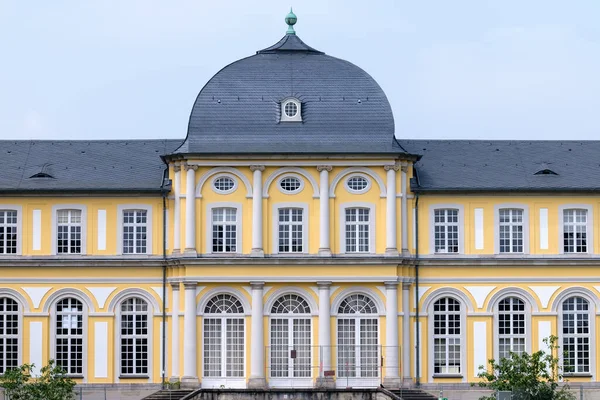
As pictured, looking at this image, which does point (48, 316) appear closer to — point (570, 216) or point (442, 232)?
point (442, 232)

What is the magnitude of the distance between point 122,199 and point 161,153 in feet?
14.3

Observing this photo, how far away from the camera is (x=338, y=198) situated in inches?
3137

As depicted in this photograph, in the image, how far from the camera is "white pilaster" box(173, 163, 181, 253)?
79.9 metres

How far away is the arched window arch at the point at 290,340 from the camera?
259 feet

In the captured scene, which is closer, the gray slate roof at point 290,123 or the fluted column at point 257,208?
the fluted column at point 257,208

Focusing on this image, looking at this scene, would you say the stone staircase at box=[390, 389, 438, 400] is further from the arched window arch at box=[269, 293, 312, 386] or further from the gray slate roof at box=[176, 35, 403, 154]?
the gray slate roof at box=[176, 35, 403, 154]

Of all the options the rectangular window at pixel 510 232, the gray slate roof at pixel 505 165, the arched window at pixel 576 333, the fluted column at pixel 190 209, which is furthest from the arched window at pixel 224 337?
the arched window at pixel 576 333

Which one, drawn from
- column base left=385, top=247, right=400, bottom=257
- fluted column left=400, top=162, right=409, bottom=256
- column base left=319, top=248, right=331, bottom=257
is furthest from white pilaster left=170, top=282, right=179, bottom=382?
fluted column left=400, top=162, right=409, bottom=256

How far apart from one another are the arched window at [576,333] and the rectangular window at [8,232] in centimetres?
2481

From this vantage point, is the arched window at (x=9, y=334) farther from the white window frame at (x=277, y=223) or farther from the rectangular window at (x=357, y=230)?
the rectangular window at (x=357, y=230)

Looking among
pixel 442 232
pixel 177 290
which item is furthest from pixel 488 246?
pixel 177 290

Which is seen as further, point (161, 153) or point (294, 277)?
point (161, 153)

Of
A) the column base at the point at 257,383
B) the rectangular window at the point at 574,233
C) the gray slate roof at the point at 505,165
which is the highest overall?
the gray slate roof at the point at 505,165

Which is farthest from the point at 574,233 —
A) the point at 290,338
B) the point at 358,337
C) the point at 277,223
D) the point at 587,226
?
the point at 290,338
